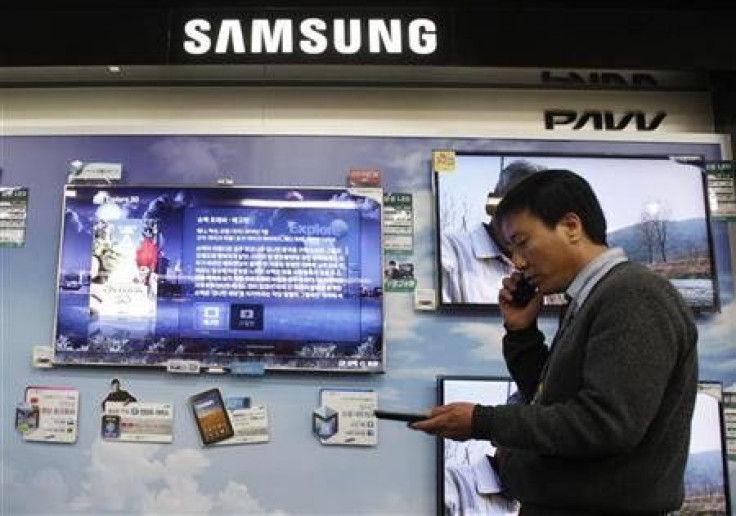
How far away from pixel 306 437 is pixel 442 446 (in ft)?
1.64

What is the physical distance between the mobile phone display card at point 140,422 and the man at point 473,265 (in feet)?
3.70

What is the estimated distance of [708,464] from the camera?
92.0 inches

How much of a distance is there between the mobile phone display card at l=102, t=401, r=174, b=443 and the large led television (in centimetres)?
17

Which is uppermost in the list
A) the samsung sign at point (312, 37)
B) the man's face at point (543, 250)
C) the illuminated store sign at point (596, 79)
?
the samsung sign at point (312, 37)

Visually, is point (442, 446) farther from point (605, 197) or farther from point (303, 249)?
point (605, 197)

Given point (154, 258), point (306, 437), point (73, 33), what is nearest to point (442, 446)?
point (306, 437)

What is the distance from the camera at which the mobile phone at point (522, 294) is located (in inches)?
58.2

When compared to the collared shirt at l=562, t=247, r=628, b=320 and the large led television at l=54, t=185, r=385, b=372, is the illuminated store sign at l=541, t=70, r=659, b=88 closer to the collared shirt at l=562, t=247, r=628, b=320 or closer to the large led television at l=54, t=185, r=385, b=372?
the large led television at l=54, t=185, r=385, b=372

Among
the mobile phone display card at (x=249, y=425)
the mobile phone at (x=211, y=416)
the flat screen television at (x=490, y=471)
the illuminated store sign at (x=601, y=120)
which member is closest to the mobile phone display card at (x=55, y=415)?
the mobile phone at (x=211, y=416)

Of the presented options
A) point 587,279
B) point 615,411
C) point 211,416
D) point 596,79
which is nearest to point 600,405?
point 615,411

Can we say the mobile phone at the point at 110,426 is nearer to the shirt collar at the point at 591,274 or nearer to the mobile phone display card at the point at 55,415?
the mobile phone display card at the point at 55,415

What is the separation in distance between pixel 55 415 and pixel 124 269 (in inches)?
23.8

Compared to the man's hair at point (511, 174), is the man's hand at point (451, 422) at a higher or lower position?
lower

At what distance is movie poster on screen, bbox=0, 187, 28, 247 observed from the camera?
256 centimetres
